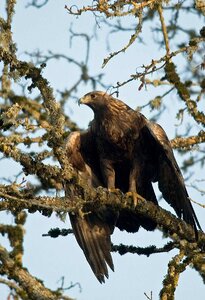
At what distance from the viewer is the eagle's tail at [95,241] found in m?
6.90

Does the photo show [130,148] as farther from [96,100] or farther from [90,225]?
[90,225]

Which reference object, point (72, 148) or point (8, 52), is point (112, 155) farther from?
point (8, 52)

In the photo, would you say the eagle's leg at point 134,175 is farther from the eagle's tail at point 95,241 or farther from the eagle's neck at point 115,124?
the eagle's tail at point 95,241

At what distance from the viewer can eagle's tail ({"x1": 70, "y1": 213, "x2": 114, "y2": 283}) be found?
22.6 ft

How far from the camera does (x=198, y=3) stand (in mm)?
5844

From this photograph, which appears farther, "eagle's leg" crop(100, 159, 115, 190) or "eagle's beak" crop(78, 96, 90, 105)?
"eagle's beak" crop(78, 96, 90, 105)

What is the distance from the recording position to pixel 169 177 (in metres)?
6.80

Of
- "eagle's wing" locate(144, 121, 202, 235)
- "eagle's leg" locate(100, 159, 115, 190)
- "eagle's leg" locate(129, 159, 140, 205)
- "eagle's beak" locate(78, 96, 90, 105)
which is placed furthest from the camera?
"eagle's beak" locate(78, 96, 90, 105)

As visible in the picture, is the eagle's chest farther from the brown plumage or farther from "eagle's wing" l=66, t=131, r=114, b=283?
"eagle's wing" l=66, t=131, r=114, b=283

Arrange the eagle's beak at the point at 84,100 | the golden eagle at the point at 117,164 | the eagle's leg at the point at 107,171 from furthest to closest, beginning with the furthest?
1. the eagle's beak at the point at 84,100
2. the eagle's leg at the point at 107,171
3. the golden eagle at the point at 117,164

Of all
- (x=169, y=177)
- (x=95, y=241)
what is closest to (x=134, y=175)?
(x=169, y=177)

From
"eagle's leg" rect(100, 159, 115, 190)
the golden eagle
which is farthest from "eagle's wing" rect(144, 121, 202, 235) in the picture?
"eagle's leg" rect(100, 159, 115, 190)

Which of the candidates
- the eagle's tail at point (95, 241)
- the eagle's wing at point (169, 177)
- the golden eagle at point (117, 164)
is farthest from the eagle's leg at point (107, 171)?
the eagle's wing at point (169, 177)

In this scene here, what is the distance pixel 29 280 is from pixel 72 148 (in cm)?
196
